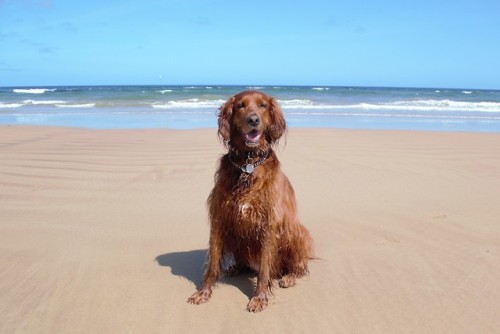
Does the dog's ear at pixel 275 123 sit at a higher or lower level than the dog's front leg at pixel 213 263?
higher

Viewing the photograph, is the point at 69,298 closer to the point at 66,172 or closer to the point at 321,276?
the point at 321,276

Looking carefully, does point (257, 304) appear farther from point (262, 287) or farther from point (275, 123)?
point (275, 123)

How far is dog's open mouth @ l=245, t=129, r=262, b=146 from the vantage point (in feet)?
11.1

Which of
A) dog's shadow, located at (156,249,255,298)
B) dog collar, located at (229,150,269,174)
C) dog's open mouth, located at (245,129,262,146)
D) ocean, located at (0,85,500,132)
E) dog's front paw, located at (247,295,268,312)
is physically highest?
dog's open mouth, located at (245,129,262,146)

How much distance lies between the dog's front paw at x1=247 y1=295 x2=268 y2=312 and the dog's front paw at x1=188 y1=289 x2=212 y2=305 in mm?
337

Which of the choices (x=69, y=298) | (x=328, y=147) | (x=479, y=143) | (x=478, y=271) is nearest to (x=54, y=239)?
(x=69, y=298)

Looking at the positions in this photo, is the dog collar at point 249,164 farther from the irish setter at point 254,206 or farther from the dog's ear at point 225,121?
the dog's ear at point 225,121

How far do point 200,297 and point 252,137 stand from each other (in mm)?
1243

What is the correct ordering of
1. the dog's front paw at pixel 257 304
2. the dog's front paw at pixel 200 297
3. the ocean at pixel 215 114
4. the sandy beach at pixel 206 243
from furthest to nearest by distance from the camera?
the ocean at pixel 215 114, the dog's front paw at pixel 200 297, the dog's front paw at pixel 257 304, the sandy beach at pixel 206 243

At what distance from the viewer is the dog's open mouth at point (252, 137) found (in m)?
3.37

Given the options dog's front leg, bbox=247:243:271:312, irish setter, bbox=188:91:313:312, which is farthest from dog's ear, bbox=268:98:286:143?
dog's front leg, bbox=247:243:271:312

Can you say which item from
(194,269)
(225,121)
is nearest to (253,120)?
(225,121)

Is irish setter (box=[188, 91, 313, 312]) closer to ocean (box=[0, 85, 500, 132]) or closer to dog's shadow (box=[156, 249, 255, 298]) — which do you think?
dog's shadow (box=[156, 249, 255, 298])

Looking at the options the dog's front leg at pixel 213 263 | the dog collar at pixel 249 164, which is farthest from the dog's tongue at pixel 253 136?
the dog's front leg at pixel 213 263
